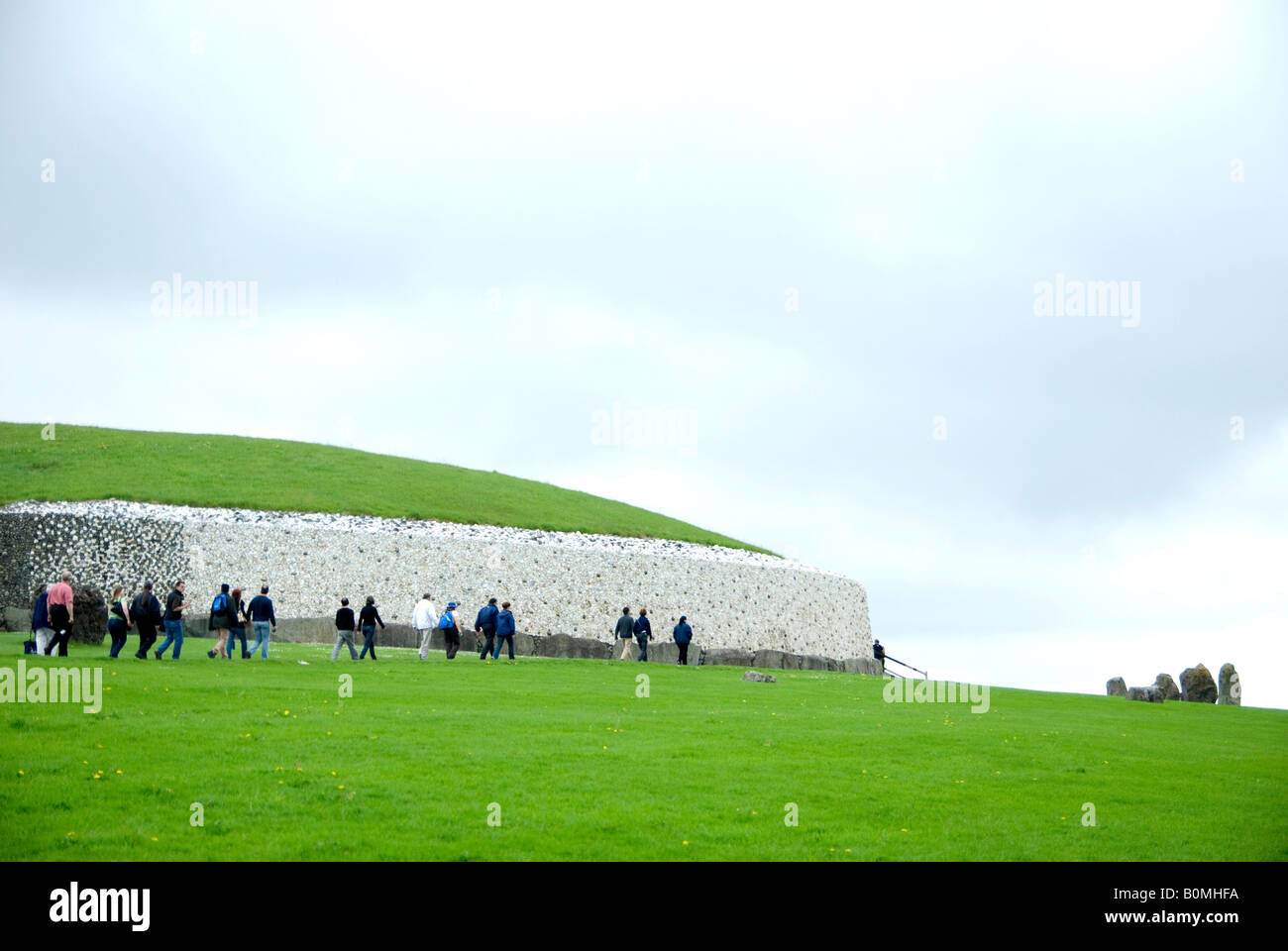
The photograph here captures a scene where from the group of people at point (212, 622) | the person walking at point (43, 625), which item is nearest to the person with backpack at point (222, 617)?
the group of people at point (212, 622)

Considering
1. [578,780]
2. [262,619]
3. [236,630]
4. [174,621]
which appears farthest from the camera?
[262,619]

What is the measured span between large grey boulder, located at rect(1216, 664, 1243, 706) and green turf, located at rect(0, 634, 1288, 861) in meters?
14.8

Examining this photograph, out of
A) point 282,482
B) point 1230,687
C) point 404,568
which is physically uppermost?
point 282,482

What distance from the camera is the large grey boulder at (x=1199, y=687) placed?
3500 centimetres

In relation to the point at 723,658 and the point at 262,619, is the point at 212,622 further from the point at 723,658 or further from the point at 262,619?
the point at 723,658

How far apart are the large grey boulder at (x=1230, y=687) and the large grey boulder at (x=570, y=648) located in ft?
62.3

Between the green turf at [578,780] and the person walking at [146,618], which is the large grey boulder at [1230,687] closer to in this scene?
the green turf at [578,780]

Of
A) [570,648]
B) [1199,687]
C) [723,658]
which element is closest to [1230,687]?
[1199,687]

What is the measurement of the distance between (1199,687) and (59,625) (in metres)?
31.4

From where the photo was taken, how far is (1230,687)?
3512cm

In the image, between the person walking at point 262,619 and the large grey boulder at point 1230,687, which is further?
the large grey boulder at point 1230,687

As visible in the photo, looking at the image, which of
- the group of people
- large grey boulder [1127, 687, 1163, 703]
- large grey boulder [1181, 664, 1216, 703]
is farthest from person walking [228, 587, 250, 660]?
large grey boulder [1181, 664, 1216, 703]
